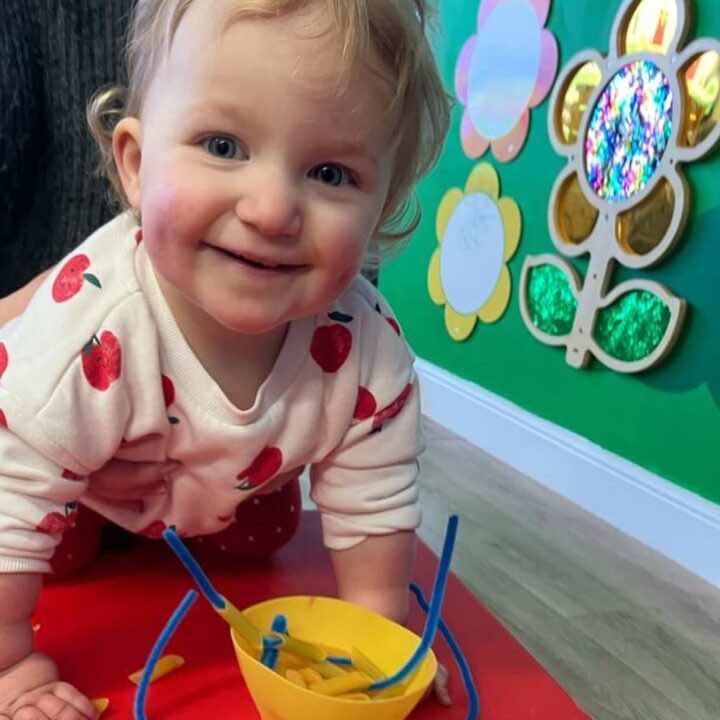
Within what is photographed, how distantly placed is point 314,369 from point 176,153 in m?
0.17

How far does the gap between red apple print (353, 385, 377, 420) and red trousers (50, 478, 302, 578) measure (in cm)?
14

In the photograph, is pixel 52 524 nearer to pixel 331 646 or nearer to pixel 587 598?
pixel 331 646

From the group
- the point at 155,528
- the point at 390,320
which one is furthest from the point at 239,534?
the point at 390,320

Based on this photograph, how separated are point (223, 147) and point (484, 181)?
1.25m

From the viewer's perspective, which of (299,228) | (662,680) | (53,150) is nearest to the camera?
(299,228)

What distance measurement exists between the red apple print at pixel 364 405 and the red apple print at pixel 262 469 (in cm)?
6

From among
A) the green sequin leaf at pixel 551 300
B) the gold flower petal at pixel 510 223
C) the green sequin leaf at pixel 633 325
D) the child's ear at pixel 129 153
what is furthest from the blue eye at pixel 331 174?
the gold flower petal at pixel 510 223

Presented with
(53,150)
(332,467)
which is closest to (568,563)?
(332,467)

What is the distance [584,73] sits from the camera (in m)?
1.36

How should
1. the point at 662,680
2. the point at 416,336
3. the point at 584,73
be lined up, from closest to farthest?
the point at 662,680
the point at 584,73
the point at 416,336

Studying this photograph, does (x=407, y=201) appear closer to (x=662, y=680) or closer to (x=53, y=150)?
(x=53, y=150)

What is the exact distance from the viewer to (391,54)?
46cm

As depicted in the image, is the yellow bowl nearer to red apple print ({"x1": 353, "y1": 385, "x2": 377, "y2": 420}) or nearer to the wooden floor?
red apple print ({"x1": 353, "y1": 385, "x2": 377, "y2": 420})

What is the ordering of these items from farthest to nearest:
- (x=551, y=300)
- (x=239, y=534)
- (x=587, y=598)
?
(x=551, y=300) → (x=587, y=598) → (x=239, y=534)
